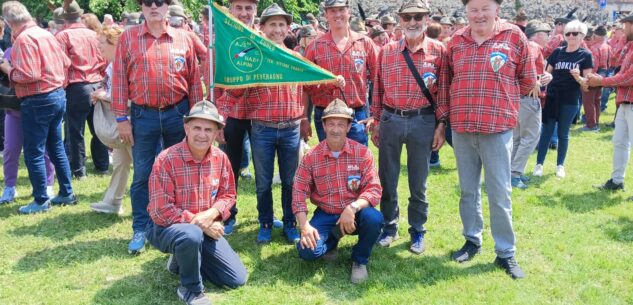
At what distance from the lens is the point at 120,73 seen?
16.5 ft

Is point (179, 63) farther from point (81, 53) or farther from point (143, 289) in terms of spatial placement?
point (81, 53)

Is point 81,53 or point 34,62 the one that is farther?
point 81,53

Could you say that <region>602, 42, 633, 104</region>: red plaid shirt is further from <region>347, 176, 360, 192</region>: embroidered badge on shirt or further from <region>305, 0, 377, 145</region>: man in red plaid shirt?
<region>347, 176, 360, 192</region>: embroidered badge on shirt

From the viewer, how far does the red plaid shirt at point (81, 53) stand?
7531mm

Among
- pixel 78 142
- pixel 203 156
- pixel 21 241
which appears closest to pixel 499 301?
pixel 203 156

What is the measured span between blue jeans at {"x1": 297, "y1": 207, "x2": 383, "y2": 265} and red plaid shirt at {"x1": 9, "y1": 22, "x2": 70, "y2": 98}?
366 centimetres

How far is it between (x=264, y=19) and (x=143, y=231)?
2.45 m

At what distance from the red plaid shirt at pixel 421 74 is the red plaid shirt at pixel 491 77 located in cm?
23

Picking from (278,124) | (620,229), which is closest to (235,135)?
(278,124)

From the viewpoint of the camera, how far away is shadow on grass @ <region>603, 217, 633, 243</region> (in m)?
5.73

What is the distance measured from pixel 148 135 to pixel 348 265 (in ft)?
7.41

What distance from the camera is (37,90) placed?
20.5 feet

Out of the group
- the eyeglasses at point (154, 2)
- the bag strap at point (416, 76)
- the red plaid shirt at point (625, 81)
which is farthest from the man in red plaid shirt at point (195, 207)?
the red plaid shirt at point (625, 81)

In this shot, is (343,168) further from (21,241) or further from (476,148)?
(21,241)
